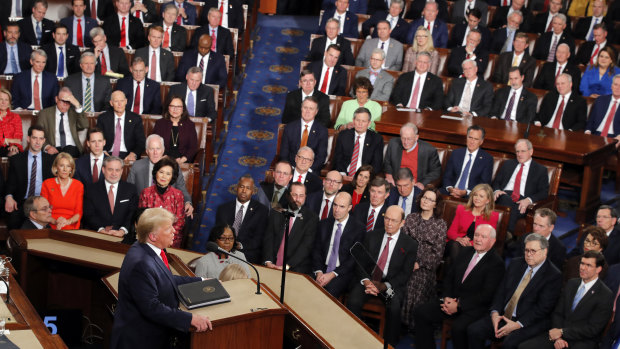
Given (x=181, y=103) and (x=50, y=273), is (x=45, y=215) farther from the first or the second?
(x=181, y=103)

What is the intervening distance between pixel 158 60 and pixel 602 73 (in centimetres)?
427

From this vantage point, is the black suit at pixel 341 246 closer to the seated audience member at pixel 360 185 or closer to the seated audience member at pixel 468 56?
the seated audience member at pixel 360 185

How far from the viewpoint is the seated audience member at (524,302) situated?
5395 mm

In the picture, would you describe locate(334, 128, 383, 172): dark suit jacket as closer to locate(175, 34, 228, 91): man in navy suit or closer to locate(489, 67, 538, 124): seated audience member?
locate(489, 67, 538, 124): seated audience member

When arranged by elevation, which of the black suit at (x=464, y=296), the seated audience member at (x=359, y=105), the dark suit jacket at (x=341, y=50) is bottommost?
the black suit at (x=464, y=296)

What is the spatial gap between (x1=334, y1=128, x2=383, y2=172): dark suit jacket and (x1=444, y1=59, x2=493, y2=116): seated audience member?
119 centimetres

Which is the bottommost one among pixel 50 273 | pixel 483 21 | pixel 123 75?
pixel 50 273

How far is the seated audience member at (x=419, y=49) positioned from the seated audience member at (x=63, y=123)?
3326mm

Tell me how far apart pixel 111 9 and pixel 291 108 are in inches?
104

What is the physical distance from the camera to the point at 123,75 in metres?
8.03

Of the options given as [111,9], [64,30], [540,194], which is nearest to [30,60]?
[64,30]

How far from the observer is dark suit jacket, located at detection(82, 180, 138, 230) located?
Result: 6180 millimetres

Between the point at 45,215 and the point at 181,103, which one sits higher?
the point at 181,103

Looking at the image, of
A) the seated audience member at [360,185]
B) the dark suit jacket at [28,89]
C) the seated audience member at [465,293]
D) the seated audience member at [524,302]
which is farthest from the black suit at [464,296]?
the dark suit jacket at [28,89]
